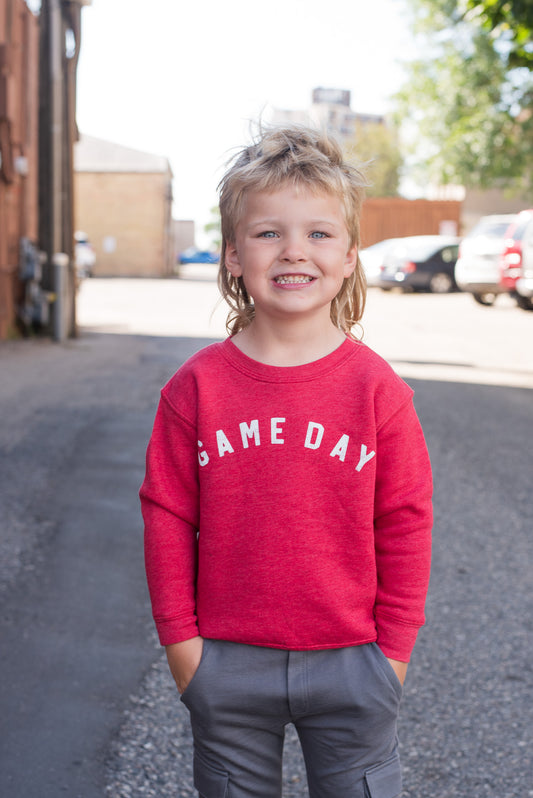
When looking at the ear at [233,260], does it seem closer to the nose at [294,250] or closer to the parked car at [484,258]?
the nose at [294,250]

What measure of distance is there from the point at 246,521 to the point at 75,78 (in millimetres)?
13490

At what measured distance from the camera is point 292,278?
5.78 feet

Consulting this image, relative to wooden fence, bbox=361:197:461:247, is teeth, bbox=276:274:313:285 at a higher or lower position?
higher

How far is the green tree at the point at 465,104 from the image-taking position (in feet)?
90.3

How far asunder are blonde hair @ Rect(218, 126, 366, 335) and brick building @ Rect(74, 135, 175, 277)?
41987mm

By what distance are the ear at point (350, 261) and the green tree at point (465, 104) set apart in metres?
26.3

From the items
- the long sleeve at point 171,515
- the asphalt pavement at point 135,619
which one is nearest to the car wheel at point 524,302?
the asphalt pavement at point 135,619

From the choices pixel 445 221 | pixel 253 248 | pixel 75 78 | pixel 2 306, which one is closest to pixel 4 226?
pixel 2 306

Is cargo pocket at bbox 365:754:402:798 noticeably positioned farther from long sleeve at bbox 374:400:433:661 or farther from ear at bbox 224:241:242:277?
ear at bbox 224:241:242:277

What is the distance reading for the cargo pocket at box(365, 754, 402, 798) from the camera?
172 centimetres

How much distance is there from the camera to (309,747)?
177 centimetres

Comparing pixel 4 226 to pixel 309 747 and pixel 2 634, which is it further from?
pixel 309 747

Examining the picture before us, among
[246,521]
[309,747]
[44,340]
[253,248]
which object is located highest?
[253,248]

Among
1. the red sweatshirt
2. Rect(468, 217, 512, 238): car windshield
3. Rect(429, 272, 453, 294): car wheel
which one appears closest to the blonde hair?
the red sweatshirt
